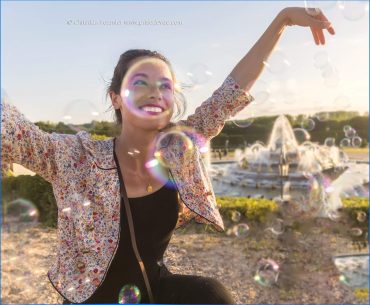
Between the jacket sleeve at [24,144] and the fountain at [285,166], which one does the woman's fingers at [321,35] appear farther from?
the fountain at [285,166]

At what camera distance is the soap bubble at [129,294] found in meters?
2.07

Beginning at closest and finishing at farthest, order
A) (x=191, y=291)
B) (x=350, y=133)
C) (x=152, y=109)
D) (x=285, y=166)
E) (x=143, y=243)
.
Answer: (x=191, y=291), (x=143, y=243), (x=152, y=109), (x=350, y=133), (x=285, y=166)

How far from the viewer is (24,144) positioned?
1.83 m

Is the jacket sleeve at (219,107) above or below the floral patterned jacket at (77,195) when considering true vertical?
above

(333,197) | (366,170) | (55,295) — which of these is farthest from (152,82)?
(366,170)

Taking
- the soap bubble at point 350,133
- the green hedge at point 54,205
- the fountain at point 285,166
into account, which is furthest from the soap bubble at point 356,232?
the fountain at point 285,166

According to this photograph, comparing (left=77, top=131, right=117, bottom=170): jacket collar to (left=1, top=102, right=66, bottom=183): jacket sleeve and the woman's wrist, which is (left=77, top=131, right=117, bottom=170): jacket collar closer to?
(left=1, top=102, right=66, bottom=183): jacket sleeve

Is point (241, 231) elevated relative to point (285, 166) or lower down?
lower down

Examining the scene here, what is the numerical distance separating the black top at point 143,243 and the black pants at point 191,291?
0.06 metres

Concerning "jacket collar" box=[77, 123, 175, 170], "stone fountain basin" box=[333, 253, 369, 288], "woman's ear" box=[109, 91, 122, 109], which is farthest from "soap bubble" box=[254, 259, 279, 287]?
"jacket collar" box=[77, 123, 175, 170]

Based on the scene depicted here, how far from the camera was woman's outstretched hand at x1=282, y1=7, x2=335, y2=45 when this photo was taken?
2.27m

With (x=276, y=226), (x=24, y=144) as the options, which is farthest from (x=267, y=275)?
(x=24, y=144)

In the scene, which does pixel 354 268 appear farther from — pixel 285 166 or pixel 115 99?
pixel 285 166

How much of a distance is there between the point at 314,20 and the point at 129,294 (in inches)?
62.0
